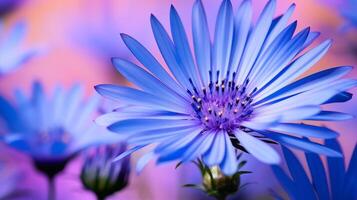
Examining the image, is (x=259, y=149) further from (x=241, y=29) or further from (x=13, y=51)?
(x=13, y=51)

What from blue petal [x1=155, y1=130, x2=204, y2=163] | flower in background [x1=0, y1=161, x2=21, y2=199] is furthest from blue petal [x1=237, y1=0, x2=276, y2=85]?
flower in background [x1=0, y1=161, x2=21, y2=199]

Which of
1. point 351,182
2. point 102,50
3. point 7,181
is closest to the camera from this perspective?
point 351,182

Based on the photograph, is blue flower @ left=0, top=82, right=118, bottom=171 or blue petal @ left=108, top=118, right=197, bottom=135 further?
blue flower @ left=0, top=82, right=118, bottom=171

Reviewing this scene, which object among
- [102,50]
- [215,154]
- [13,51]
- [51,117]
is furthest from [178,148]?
[102,50]

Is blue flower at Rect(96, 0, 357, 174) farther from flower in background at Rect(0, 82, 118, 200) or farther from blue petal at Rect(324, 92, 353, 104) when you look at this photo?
flower in background at Rect(0, 82, 118, 200)

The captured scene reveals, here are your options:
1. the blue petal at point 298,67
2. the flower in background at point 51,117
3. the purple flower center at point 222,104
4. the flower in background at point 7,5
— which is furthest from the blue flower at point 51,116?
the flower in background at point 7,5
